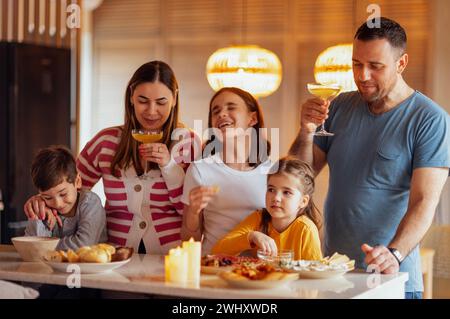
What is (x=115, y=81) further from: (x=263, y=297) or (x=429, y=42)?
(x=263, y=297)

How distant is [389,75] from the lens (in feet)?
10.3

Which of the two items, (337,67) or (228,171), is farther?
(337,67)

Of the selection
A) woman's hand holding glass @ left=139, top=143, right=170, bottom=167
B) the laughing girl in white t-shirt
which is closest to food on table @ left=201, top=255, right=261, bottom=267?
the laughing girl in white t-shirt

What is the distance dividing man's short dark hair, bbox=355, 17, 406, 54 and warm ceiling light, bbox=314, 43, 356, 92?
2315 mm

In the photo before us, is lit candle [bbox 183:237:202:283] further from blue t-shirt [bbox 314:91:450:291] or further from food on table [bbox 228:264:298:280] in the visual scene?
blue t-shirt [bbox 314:91:450:291]

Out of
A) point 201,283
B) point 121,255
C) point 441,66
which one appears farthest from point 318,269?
point 441,66

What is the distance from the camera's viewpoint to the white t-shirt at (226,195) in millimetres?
3201

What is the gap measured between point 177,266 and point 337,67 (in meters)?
3.38

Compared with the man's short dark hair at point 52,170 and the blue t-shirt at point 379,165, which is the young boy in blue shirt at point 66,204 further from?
the blue t-shirt at point 379,165

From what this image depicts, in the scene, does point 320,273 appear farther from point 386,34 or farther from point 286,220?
point 386,34

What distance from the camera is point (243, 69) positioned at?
230 inches

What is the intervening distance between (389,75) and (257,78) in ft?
9.08

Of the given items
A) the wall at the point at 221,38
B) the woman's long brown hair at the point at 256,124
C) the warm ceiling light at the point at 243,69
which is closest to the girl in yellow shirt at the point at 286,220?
the woman's long brown hair at the point at 256,124

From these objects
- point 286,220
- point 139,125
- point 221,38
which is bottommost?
point 286,220
